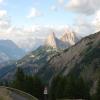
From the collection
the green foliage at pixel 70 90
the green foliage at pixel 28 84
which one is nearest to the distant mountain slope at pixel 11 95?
the green foliage at pixel 28 84

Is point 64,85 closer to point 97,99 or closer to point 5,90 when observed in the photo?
point 97,99

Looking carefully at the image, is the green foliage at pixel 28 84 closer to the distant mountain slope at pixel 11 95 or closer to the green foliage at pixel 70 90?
the green foliage at pixel 70 90

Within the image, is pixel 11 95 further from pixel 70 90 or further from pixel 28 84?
pixel 70 90

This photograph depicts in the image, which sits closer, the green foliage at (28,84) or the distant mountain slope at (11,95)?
the distant mountain slope at (11,95)

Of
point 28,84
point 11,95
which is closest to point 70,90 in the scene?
point 28,84

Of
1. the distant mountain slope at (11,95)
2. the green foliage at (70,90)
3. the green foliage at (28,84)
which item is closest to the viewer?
the distant mountain slope at (11,95)

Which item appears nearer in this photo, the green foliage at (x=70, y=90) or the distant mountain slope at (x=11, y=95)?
the distant mountain slope at (x=11, y=95)

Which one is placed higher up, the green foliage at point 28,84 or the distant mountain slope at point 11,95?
the green foliage at point 28,84

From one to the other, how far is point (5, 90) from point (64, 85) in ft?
263

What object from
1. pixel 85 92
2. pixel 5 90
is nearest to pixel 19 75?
pixel 85 92

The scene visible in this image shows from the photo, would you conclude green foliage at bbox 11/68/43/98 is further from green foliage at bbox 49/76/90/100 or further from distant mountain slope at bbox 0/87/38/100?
distant mountain slope at bbox 0/87/38/100

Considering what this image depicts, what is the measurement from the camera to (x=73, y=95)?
104m

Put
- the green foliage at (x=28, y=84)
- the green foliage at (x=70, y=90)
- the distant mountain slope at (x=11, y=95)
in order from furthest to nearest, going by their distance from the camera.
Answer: the green foliage at (x=70, y=90) → the green foliage at (x=28, y=84) → the distant mountain slope at (x=11, y=95)

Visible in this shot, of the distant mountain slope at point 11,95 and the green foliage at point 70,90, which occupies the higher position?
the green foliage at point 70,90
